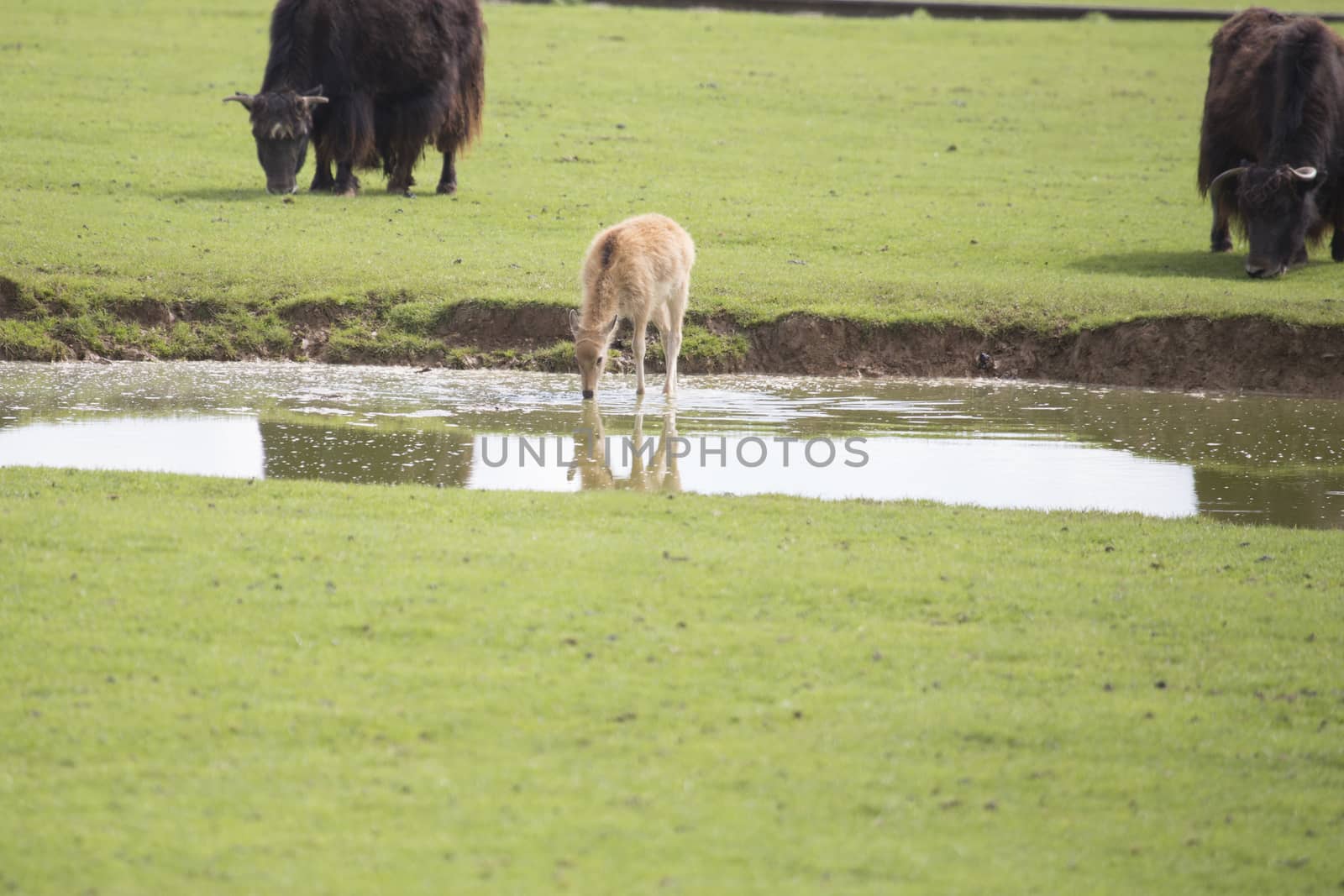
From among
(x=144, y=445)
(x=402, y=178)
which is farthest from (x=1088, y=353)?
(x=402, y=178)

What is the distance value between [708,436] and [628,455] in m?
0.97

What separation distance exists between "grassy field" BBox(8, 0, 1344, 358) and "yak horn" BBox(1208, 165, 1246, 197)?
1.04 metres

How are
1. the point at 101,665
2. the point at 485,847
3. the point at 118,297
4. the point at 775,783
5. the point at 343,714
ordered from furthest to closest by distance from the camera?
the point at 118,297 < the point at 101,665 < the point at 343,714 < the point at 775,783 < the point at 485,847

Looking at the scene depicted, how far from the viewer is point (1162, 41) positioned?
140ft

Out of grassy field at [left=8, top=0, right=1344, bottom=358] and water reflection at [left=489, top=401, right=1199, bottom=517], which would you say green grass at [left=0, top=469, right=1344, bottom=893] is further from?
grassy field at [left=8, top=0, right=1344, bottom=358]

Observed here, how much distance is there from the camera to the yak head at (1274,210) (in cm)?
1950

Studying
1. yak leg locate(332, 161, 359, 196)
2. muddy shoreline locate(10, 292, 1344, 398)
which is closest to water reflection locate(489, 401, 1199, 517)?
muddy shoreline locate(10, 292, 1344, 398)

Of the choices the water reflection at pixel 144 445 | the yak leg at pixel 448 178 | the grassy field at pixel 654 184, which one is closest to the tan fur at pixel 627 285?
the grassy field at pixel 654 184

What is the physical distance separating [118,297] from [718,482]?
8422mm

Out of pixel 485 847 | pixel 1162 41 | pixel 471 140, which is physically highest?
pixel 1162 41

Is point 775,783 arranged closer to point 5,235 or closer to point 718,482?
Answer: point 718,482

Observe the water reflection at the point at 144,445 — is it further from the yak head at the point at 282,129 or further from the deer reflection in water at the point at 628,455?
the yak head at the point at 282,129

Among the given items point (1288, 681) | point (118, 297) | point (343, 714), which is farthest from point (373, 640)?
point (118, 297)

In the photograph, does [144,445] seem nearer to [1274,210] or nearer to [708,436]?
[708,436]
